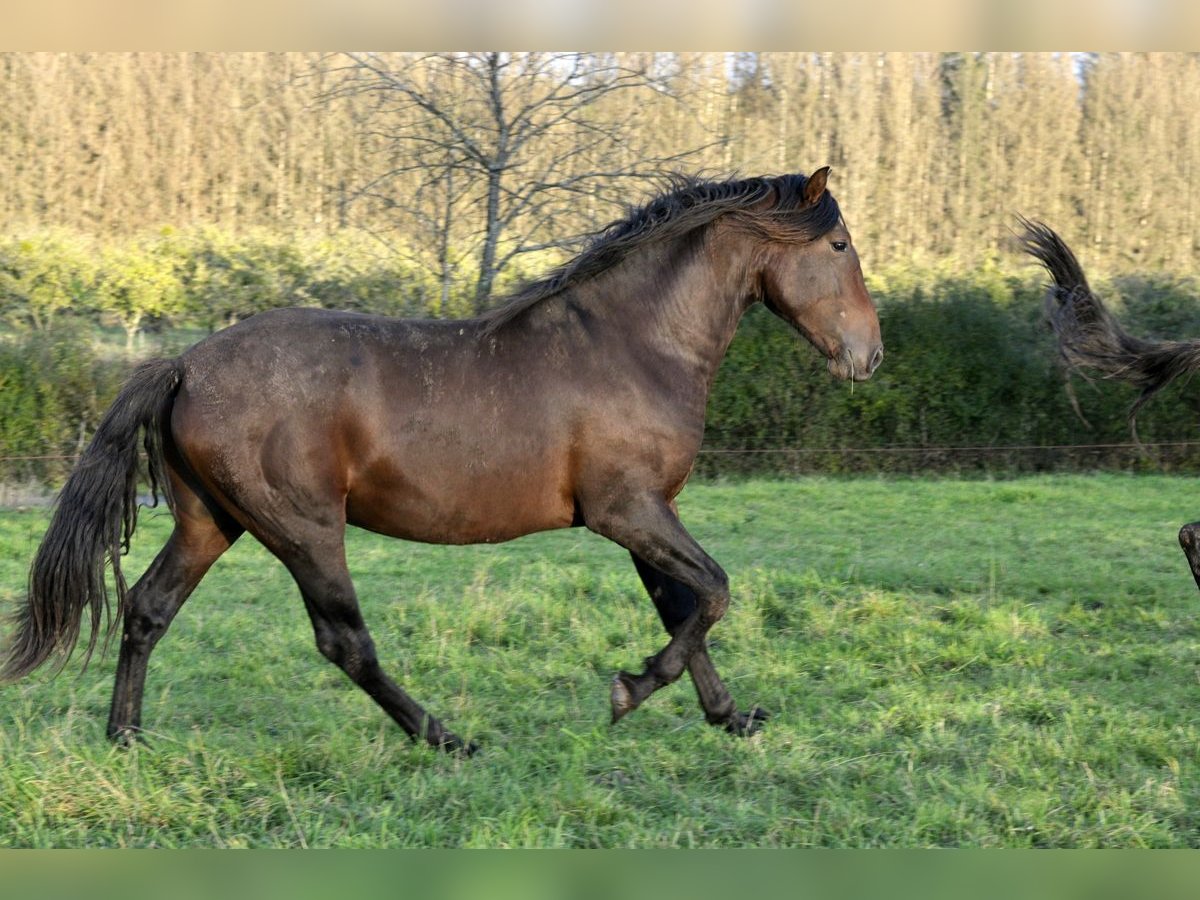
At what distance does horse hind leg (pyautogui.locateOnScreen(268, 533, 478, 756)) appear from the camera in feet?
13.7

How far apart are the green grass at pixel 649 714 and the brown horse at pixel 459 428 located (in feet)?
1.16

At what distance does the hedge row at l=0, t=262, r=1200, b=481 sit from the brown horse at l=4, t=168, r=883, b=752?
7.42 m

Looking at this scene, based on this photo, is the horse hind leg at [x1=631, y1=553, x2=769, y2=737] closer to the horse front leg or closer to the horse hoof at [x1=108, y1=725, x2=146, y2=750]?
the horse front leg

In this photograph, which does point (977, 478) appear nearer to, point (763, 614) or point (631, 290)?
point (763, 614)

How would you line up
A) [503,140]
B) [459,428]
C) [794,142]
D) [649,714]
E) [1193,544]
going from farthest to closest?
[794,142]
[503,140]
[1193,544]
[649,714]
[459,428]

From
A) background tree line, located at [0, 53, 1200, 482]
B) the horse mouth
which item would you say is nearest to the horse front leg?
the horse mouth

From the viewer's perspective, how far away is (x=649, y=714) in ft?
15.6

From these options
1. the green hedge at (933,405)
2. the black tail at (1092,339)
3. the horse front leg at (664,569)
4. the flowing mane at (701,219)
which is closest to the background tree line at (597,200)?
the green hedge at (933,405)

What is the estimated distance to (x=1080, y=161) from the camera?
691 inches

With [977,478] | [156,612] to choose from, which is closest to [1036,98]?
[977,478]

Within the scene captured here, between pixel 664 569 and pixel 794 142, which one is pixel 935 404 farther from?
pixel 664 569

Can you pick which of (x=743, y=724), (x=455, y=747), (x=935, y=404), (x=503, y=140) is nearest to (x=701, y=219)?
(x=743, y=724)

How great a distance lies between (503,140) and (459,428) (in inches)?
322

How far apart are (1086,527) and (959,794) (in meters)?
5.47
